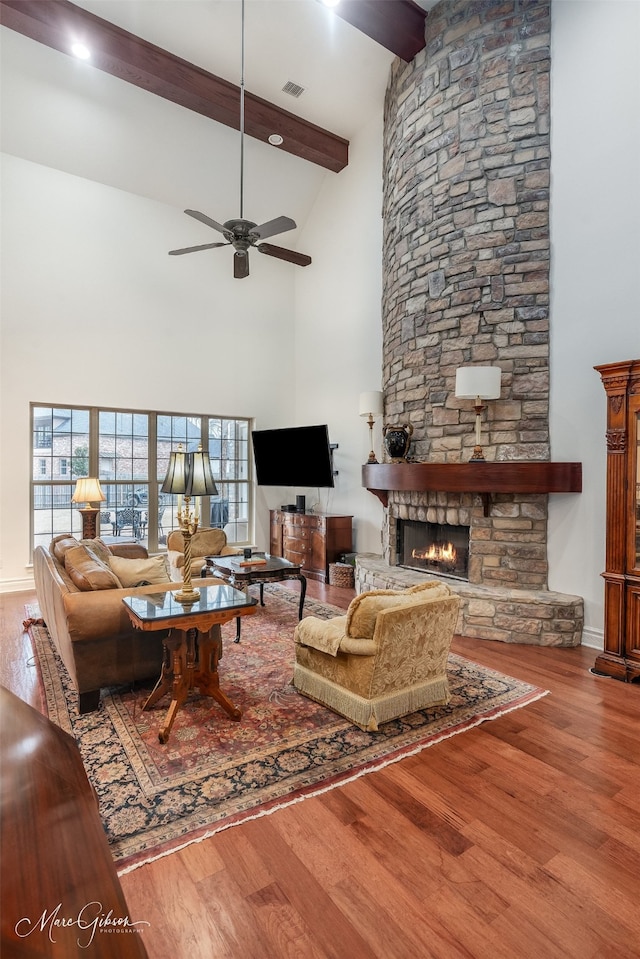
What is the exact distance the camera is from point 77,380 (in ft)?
20.9

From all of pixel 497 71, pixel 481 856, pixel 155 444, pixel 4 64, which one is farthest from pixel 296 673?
pixel 4 64

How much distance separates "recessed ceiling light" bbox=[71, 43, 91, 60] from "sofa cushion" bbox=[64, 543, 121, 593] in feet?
15.8

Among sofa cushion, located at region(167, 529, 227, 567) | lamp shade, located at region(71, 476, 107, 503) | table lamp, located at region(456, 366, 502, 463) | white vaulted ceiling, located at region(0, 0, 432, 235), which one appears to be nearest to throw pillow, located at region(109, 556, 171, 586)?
sofa cushion, located at region(167, 529, 227, 567)

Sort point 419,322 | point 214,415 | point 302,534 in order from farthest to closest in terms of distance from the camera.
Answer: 1. point 214,415
2. point 302,534
3. point 419,322

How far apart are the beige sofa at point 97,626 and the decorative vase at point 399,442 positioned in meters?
2.74

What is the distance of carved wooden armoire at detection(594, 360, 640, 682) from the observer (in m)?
3.52

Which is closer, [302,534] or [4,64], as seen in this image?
[4,64]

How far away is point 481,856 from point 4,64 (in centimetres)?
772

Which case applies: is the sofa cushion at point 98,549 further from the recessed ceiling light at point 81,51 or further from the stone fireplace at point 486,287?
the recessed ceiling light at point 81,51

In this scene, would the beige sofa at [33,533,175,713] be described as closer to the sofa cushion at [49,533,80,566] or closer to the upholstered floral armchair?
the sofa cushion at [49,533,80,566]

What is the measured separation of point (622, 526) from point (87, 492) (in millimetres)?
5450

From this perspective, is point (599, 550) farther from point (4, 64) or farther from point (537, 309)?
point (4, 64)

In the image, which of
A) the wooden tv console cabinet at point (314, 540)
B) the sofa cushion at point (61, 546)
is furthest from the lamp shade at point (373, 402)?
the sofa cushion at point (61, 546)

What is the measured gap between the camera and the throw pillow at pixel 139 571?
3443 mm
